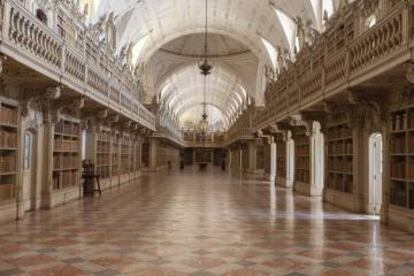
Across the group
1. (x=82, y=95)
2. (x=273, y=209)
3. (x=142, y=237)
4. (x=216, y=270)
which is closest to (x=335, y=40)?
(x=273, y=209)

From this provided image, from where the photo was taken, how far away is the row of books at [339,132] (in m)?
12.2

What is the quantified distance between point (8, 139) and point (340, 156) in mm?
9151

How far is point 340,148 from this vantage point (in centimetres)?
1270

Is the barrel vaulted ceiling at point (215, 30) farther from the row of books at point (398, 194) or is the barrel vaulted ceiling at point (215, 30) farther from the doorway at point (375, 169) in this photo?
the row of books at point (398, 194)

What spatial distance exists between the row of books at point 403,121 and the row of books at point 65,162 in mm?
8946

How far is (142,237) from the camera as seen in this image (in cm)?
730

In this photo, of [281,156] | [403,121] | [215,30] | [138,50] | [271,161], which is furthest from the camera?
[215,30]

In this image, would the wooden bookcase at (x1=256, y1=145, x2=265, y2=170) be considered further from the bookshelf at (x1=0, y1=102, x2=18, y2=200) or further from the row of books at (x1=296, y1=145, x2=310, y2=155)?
the bookshelf at (x1=0, y1=102, x2=18, y2=200)

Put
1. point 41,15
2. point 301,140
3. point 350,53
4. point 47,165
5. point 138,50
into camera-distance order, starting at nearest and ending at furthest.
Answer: point 350,53, point 47,165, point 41,15, point 301,140, point 138,50

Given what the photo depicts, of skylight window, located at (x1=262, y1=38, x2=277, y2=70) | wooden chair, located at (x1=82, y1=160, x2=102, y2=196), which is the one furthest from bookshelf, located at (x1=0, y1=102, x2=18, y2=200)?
skylight window, located at (x1=262, y1=38, x2=277, y2=70)

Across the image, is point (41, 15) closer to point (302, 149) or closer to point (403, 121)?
point (403, 121)

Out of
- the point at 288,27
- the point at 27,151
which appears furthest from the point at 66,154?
the point at 288,27

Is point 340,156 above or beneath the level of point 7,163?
above

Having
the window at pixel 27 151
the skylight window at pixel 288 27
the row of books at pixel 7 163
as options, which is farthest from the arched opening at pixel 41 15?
the skylight window at pixel 288 27
